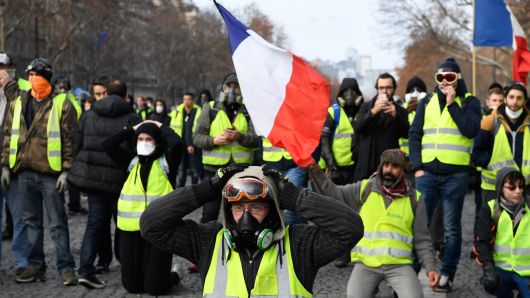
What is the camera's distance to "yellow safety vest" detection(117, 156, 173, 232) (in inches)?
284

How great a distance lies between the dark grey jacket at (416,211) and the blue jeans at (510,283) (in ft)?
2.43

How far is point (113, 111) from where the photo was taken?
786 cm

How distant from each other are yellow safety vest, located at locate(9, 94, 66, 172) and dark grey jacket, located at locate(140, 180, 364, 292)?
3904 millimetres

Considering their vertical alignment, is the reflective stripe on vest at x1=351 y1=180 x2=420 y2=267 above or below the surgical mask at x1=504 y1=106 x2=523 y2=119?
below

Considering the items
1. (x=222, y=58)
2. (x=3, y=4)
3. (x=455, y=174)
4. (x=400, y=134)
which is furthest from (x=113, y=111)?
(x=222, y=58)

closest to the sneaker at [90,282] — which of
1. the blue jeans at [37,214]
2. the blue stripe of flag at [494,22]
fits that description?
the blue jeans at [37,214]

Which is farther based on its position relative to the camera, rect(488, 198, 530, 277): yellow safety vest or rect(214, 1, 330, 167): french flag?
rect(488, 198, 530, 277): yellow safety vest

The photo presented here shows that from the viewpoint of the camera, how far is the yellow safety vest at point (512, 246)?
603 cm

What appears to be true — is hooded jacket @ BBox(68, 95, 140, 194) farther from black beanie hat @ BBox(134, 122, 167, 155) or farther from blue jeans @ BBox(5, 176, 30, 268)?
blue jeans @ BBox(5, 176, 30, 268)

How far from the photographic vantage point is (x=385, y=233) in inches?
231

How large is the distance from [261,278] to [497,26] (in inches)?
304

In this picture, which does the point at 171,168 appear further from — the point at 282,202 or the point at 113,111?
the point at 282,202

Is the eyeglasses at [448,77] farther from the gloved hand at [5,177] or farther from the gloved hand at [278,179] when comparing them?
the gloved hand at [5,177]

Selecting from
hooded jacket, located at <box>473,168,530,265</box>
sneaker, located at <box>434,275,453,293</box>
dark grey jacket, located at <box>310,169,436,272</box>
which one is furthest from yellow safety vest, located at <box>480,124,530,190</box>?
dark grey jacket, located at <box>310,169,436,272</box>
